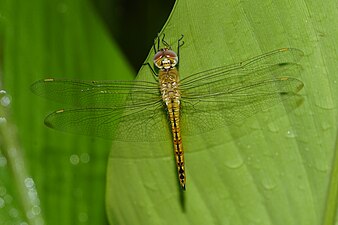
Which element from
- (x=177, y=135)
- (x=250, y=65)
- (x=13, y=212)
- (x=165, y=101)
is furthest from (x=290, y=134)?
(x=13, y=212)

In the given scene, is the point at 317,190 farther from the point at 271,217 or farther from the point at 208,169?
the point at 208,169

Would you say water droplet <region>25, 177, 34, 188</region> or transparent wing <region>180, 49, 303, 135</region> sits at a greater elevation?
transparent wing <region>180, 49, 303, 135</region>

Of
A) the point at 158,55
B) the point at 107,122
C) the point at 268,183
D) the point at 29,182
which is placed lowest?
the point at 268,183

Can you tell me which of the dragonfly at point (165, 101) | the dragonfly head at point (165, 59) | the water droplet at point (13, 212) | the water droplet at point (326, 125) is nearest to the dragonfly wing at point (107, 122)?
the dragonfly at point (165, 101)

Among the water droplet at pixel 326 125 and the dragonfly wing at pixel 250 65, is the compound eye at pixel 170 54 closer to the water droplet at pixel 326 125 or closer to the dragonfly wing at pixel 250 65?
the dragonfly wing at pixel 250 65

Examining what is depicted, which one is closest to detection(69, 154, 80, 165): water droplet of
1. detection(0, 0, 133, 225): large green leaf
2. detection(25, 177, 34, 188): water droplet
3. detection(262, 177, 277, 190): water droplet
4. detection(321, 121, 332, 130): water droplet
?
detection(0, 0, 133, 225): large green leaf

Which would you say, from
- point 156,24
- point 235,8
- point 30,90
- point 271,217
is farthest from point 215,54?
point 156,24

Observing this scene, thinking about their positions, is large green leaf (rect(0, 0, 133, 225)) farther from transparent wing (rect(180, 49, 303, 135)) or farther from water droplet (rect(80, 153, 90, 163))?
transparent wing (rect(180, 49, 303, 135))

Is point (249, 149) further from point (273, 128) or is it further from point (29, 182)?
point (29, 182)
